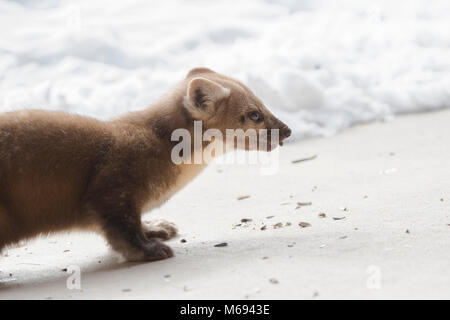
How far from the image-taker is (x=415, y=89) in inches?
348

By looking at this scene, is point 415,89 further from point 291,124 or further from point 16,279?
point 16,279

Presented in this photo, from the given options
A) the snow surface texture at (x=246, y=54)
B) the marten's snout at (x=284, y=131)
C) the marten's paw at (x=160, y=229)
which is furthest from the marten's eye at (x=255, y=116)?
the snow surface texture at (x=246, y=54)

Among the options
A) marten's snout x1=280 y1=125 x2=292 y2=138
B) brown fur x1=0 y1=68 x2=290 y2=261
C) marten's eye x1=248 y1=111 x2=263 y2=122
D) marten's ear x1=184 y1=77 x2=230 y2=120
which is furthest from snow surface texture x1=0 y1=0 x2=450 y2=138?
brown fur x1=0 y1=68 x2=290 y2=261

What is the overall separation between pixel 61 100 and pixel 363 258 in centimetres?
627

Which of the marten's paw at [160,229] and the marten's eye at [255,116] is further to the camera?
the marten's paw at [160,229]

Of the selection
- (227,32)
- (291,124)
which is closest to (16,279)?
(291,124)

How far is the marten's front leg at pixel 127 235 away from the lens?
11.8ft

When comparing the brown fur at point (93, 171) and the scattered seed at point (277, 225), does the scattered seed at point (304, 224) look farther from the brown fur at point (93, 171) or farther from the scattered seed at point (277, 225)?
the brown fur at point (93, 171)

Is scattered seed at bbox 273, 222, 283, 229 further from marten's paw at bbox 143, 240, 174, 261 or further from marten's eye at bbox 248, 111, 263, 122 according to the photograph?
marten's paw at bbox 143, 240, 174, 261

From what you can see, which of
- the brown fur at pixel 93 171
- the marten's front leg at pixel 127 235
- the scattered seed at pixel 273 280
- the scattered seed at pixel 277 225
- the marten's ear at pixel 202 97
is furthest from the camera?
the scattered seed at pixel 277 225

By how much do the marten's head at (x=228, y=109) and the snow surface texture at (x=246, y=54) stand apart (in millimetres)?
3414

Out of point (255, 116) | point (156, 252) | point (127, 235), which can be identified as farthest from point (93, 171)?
point (255, 116)

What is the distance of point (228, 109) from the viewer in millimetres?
4039
